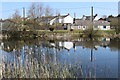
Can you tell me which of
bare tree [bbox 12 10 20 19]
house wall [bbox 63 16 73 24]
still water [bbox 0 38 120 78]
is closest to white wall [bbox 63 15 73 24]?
house wall [bbox 63 16 73 24]

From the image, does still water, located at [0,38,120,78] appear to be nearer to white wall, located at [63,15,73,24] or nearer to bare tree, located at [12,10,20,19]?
bare tree, located at [12,10,20,19]

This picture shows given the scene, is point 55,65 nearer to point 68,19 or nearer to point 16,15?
point 16,15

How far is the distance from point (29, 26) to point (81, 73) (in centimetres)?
2721

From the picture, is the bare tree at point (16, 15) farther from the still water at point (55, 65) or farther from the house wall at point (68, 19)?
the still water at point (55, 65)

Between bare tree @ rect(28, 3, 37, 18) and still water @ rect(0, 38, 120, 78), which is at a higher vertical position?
bare tree @ rect(28, 3, 37, 18)

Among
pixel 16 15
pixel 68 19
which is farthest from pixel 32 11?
pixel 68 19

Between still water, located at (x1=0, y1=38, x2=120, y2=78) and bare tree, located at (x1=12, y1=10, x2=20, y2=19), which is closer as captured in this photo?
still water, located at (x1=0, y1=38, x2=120, y2=78)

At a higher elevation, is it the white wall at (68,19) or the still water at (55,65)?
the white wall at (68,19)

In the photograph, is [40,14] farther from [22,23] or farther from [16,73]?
[16,73]

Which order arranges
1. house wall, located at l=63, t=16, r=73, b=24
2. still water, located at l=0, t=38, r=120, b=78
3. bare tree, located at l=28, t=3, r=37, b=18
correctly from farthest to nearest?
house wall, located at l=63, t=16, r=73, b=24
bare tree, located at l=28, t=3, r=37, b=18
still water, located at l=0, t=38, r=120, b=78

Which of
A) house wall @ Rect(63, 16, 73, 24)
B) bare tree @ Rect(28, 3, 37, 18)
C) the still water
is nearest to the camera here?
the still water

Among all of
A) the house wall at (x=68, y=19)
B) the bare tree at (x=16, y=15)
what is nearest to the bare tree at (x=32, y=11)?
the bare tree at (x=16, y=15)

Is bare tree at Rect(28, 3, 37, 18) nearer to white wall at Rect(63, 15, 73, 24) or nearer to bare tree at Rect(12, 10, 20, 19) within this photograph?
bare tree at Rect(12, 10, 20, 19)

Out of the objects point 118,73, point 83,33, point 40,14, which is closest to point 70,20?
point 40,14
